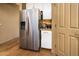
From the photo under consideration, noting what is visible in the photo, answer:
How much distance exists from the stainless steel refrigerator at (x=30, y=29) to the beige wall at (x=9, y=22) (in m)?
0.06

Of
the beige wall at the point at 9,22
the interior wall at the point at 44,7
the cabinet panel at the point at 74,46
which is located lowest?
the cabinet panel at the point at 74,46

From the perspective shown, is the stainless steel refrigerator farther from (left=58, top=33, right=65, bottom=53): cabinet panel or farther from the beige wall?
(left=58, top=33, right=65, bottom=53): cabinet panel

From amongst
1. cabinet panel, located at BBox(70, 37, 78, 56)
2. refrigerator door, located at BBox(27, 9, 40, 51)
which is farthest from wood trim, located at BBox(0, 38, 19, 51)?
cabinet panel, located at BBox(70, 37, 78, 56)

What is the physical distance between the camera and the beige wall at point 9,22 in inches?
55.5

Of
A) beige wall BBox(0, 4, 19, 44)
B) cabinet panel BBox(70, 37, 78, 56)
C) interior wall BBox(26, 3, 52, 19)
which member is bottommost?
cabinet panel BBox(70, 37, 78, 56)

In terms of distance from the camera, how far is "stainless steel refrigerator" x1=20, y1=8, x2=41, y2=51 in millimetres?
1429

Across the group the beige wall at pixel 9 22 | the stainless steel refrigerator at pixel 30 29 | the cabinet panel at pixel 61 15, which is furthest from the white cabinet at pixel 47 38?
the beige wall at pixel 9 22

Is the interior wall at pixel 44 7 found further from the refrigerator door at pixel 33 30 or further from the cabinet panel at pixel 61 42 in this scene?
the cabinet panel at pixel 61 42

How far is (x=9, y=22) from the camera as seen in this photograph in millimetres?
1424

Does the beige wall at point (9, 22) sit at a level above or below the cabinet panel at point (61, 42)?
above

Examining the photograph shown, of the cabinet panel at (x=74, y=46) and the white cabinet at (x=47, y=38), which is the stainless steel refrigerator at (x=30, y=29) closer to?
the white cabinet at (x=47, y=38)

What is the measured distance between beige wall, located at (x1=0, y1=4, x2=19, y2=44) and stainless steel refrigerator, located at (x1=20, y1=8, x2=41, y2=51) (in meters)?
0.06

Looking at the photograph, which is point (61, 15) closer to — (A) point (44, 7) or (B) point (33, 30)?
(A) point (44, 7)

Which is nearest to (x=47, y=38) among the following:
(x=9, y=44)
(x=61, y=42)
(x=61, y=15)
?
(x=61, y=42)
